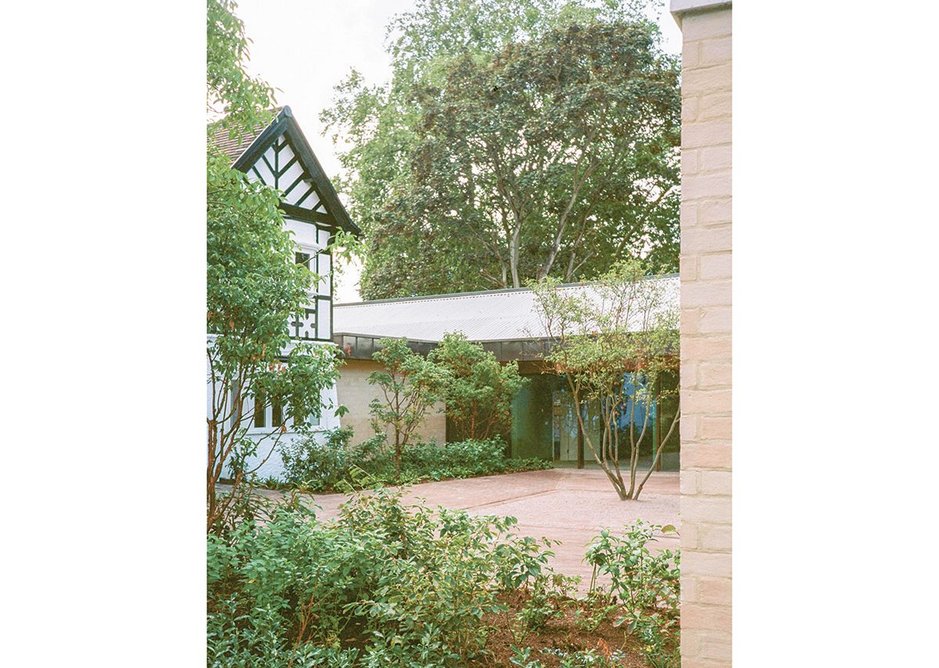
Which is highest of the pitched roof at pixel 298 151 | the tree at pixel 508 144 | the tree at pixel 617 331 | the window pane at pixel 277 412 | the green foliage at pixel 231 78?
the tree at pixel 508 144

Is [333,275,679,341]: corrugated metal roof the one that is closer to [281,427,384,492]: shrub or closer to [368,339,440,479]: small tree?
[368,339,440,479]: small tree

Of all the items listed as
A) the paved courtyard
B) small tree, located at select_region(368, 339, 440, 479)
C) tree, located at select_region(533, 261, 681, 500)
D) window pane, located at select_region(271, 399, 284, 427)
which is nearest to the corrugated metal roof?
small tree, located at select_region(368, 339, 440, 479)

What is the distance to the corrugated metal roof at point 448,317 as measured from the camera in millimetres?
8172

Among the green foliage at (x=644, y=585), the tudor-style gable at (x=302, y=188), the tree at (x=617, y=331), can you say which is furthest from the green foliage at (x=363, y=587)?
the tudor-style gable at (x=302, y=188)

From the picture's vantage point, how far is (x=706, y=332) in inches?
46.5

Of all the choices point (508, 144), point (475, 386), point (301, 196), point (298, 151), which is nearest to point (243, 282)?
point (298, 151)

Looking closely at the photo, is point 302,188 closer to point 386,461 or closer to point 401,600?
point 386,461

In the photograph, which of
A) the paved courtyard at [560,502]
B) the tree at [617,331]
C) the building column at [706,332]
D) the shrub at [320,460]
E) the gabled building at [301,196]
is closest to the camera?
the building column at [706,332]

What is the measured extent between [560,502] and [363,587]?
3992mm

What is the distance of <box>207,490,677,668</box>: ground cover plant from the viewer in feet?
5.87

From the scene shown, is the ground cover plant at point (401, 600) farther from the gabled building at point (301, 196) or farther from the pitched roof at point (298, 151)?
the gabled building at point (301, 196)
